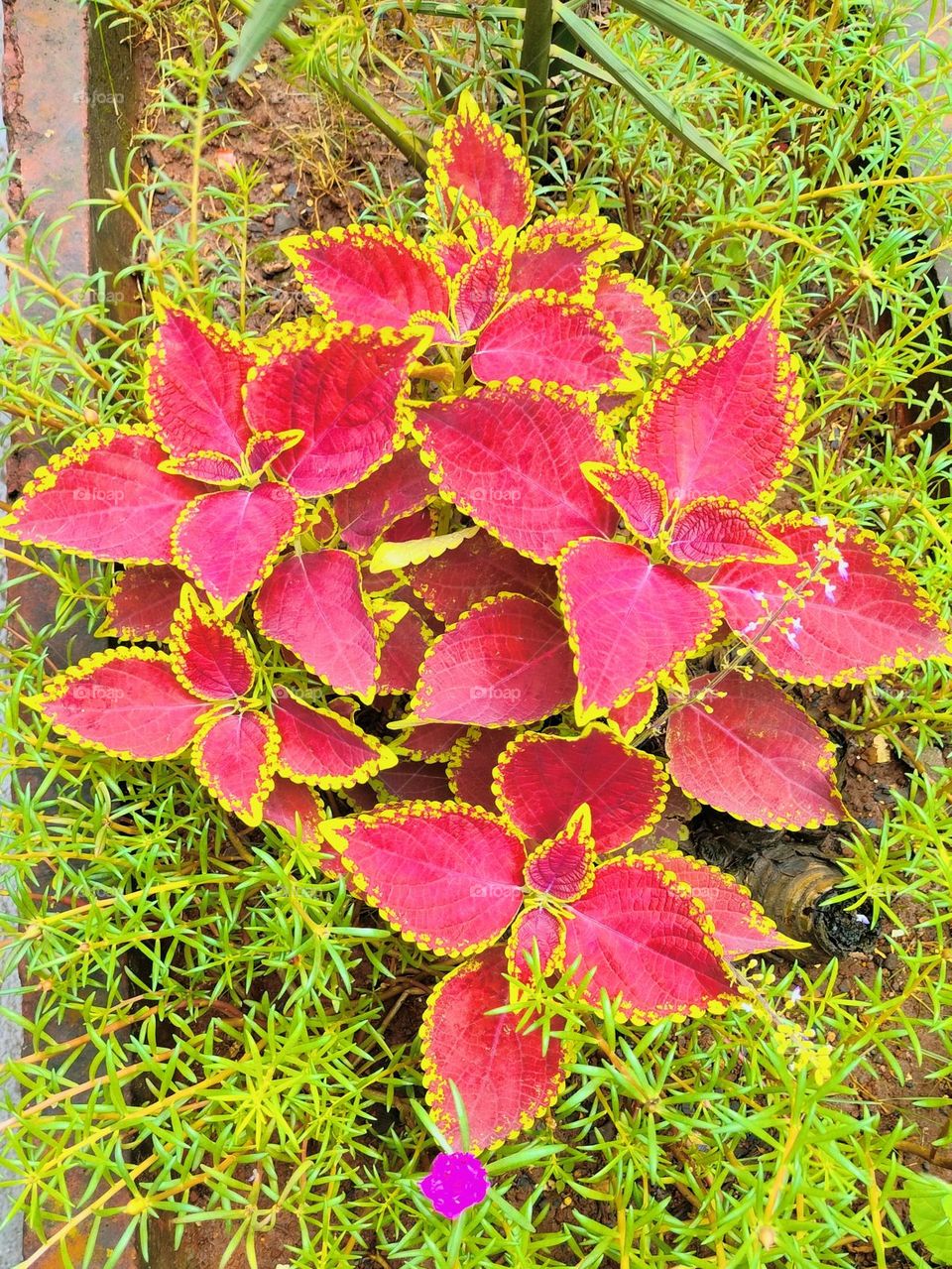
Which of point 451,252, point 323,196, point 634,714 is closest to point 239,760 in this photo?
point 634,714

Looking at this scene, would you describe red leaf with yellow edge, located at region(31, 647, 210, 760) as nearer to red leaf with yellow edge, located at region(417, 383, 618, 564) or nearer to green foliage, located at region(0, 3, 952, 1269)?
green foliage, located at region(0, 3, 952, 1269)

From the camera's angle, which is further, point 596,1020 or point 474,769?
point 474,769

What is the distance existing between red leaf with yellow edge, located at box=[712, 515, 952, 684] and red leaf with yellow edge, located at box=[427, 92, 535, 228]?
0.59 m

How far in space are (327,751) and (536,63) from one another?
104 cm

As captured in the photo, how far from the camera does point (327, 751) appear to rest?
1.19m

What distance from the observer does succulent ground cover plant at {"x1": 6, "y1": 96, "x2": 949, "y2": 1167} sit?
110 cm

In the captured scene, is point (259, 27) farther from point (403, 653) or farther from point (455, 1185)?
point (455, 1185)

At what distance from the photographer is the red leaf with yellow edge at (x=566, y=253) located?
51.3 inches

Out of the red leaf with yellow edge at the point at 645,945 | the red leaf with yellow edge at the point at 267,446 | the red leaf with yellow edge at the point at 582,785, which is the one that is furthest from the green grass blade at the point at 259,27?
the red leaf with yellow edge at the point at 645,945

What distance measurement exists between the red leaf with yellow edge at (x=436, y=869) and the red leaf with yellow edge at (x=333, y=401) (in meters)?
0.41

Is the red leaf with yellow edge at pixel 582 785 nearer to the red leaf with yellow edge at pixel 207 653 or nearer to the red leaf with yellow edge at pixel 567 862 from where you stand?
the red leaf with yellow edge at pixel 567 862

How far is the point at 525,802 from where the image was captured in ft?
3.87

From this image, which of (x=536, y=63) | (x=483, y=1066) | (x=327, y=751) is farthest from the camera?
(x=536, y=63)

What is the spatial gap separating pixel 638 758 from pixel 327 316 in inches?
26.8
